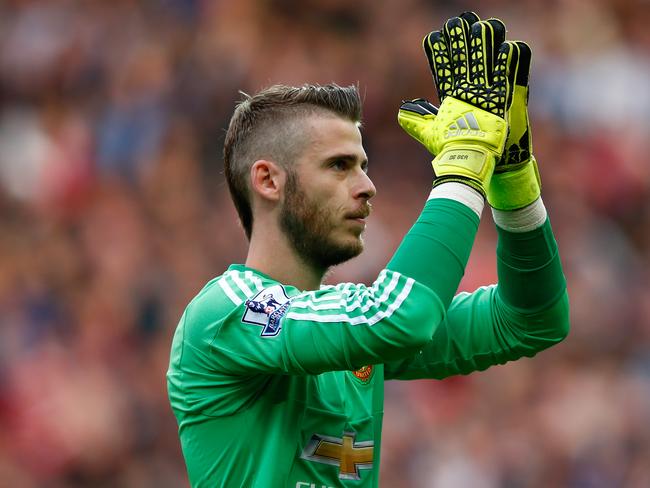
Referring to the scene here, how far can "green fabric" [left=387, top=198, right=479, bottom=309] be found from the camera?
117 inches

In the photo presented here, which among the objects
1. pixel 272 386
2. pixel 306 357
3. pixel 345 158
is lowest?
pixel 272 386

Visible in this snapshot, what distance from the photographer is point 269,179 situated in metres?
3.46

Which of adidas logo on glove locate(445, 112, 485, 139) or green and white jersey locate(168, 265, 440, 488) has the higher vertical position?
adidas logo on glove locate(445, 112, 485, 139)

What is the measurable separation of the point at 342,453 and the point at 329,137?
914 millimetres

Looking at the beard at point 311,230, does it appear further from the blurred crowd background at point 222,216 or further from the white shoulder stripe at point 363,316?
the blurred crowd background at point 222,216

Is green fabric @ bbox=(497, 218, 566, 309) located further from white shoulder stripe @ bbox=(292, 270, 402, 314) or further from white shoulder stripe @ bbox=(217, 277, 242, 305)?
white shoulder stripe @ bbox=(217, 277, 242, 305)

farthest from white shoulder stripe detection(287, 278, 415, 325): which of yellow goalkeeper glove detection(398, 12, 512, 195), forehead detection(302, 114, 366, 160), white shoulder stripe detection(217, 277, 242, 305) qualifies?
forehead detection(302, 114, 366, 160)

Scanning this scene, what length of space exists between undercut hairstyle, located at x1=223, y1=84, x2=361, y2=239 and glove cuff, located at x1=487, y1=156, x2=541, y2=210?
1.55 ft

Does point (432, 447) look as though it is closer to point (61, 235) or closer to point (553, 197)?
point (553, 197)

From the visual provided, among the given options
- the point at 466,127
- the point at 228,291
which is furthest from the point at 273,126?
the point at 466,127

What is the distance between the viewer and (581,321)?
26.5 feet

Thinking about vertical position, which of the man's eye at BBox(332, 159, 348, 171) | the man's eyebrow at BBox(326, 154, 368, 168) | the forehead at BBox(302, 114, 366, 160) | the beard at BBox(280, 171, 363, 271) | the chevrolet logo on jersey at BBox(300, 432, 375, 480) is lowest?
the chevrolet logo on jersey at BBox(300, 432, 375, 480)

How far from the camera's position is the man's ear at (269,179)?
135 inches

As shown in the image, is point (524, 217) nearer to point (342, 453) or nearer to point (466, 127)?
point (466, 127)
